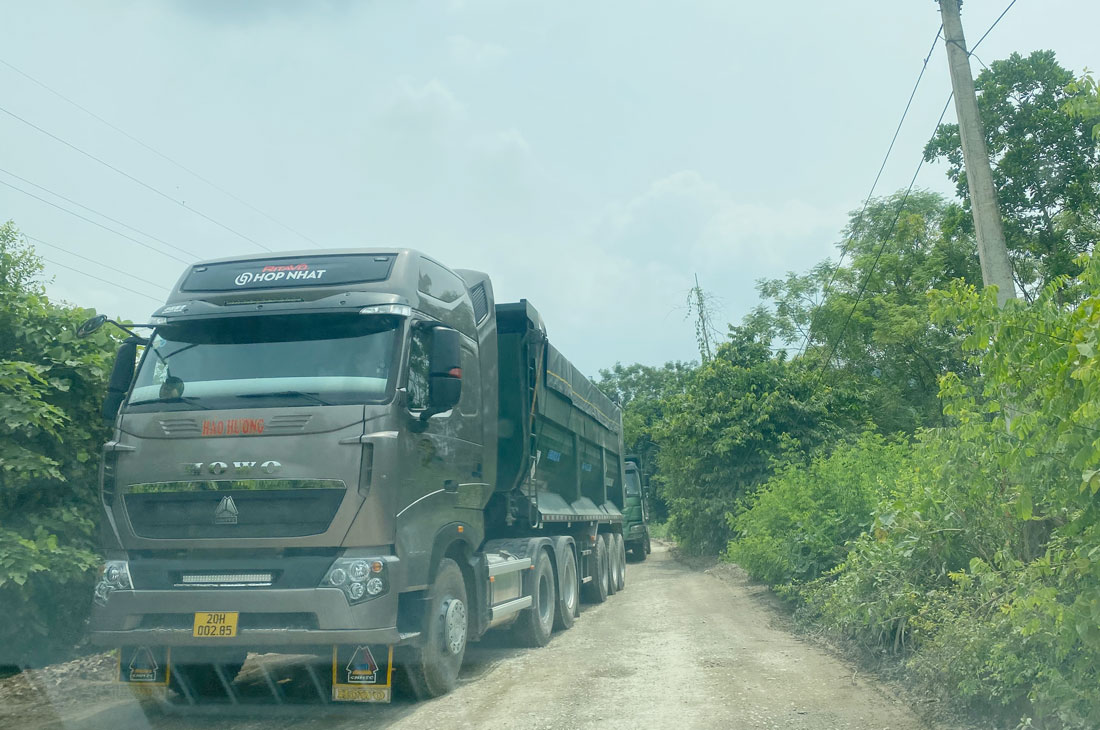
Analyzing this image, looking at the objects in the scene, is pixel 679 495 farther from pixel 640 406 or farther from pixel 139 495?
pixel 640 406

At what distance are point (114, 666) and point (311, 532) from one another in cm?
330

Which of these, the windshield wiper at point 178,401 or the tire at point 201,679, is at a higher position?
the windshield wiper at point 178,401

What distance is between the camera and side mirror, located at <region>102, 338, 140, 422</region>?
6758 millimetres

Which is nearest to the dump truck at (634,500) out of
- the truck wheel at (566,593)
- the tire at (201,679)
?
the truck wheel at (566,593)

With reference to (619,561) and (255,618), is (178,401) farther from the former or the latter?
(619,561)

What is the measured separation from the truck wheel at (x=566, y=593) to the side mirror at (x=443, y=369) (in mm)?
4679

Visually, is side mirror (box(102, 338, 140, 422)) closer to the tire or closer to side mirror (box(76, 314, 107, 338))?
side mirror (box(76, 314, 107, 338))

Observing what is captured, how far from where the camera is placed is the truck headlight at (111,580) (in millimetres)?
6156

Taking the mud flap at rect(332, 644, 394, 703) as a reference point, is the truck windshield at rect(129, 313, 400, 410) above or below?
above

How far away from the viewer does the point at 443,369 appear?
6.55m

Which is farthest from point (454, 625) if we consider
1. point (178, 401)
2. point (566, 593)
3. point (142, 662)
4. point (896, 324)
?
point (896, 324)

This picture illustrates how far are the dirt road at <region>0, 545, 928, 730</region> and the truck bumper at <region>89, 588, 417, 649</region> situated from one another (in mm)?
683

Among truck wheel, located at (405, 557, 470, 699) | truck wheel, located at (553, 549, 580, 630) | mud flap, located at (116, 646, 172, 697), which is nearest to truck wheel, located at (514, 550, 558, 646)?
truck wheel, located at (553, 549, 580, 630)

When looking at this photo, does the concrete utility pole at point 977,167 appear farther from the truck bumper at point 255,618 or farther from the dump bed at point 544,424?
the truck bumper at point 255,618
